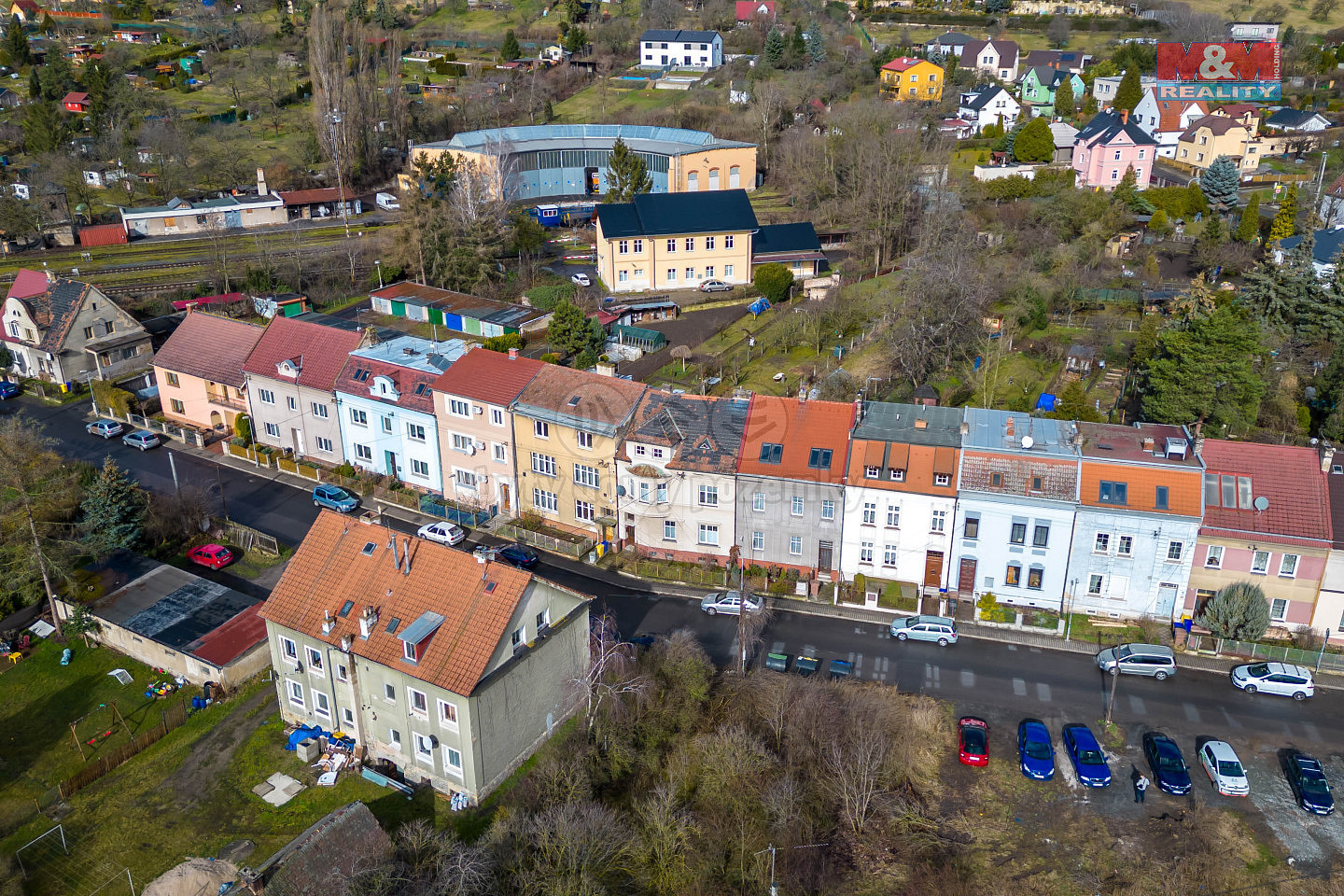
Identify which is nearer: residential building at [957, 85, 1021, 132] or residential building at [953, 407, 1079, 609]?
residential building at [953, 407, 1079, 609]

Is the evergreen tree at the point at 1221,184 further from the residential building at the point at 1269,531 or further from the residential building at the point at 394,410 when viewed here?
the residential building at the point at 394,410

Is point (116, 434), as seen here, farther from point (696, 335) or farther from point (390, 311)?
point (696, 335)

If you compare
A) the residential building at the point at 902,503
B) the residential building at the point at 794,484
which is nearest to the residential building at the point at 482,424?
the residential building at the point at 794,484

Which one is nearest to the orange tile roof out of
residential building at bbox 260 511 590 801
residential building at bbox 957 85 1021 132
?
residential building at bbox 260 511 590 801

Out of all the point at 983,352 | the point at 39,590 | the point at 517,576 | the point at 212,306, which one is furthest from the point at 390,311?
the point at 517,576

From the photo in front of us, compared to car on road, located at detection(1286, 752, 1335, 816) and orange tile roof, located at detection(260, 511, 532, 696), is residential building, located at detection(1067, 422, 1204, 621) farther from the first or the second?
orange tile roof, located at detection(260, 511, 532, 696)

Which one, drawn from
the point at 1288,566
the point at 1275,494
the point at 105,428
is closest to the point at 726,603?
the point at 1288,566
